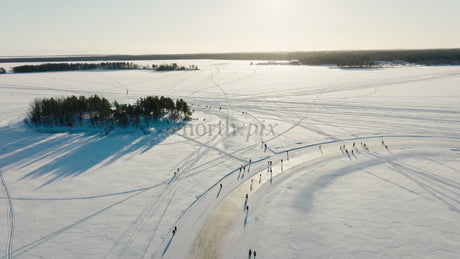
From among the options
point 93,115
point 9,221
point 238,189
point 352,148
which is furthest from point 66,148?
point 352,148

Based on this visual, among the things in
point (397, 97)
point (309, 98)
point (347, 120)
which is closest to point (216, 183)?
point (347, 120)

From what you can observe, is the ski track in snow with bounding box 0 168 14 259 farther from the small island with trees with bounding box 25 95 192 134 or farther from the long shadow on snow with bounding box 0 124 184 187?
the small island with trees with bounding box 25 95 192 134

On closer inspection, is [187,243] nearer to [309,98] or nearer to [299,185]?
[299,185]

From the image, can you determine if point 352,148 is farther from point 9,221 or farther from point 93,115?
point 93,115

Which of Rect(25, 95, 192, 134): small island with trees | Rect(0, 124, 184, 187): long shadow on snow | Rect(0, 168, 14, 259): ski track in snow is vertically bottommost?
Rect(0, 168, 14, 259): ski track in snow

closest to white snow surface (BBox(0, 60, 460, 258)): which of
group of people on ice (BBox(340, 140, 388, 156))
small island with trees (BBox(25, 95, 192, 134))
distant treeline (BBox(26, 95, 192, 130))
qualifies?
group of people on ice (BBox(340, 140, 388, 156))

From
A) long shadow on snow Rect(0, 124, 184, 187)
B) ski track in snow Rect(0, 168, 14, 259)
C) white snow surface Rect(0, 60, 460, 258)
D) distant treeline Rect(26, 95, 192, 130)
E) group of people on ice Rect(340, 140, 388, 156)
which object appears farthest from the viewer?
distant treeline Rect(26, 95, 192, 130)

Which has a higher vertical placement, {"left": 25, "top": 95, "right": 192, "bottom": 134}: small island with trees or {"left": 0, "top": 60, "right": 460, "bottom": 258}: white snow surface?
{"left": 25, "top": 95, "right": 192, "bottom": 134}: small island with trees
